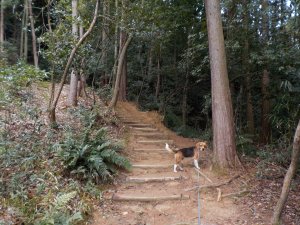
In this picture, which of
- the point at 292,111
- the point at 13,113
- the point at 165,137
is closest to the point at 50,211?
the point at 13,113

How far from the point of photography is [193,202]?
561cm

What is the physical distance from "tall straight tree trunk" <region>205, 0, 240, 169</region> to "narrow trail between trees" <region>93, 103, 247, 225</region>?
0.54 meters

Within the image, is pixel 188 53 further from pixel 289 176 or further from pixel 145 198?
pixel 289 176

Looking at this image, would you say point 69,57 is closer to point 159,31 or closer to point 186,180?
point 186,180

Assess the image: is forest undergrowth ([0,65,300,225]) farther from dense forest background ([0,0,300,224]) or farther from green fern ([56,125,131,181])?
dense forest background ([0,0,300,224])

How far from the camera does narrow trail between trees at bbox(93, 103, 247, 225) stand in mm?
5102

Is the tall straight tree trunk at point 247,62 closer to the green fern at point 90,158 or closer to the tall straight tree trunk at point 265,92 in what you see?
the tall straight tree trunk at point 265,92

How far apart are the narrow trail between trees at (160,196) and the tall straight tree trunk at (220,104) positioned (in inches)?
21.2

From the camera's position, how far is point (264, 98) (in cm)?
1015

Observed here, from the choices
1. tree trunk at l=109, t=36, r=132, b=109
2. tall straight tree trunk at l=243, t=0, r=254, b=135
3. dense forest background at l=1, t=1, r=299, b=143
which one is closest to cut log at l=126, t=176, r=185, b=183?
dense forest background at l=1, t=1, r=299, b=143

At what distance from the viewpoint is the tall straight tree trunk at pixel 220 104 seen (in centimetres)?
660

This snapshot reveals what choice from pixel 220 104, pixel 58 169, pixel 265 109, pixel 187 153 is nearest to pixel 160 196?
pixel 187 153

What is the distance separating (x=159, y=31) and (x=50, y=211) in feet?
28.3

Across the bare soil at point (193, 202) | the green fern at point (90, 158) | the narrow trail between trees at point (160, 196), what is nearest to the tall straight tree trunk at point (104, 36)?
the green fern at point (90, 158)
